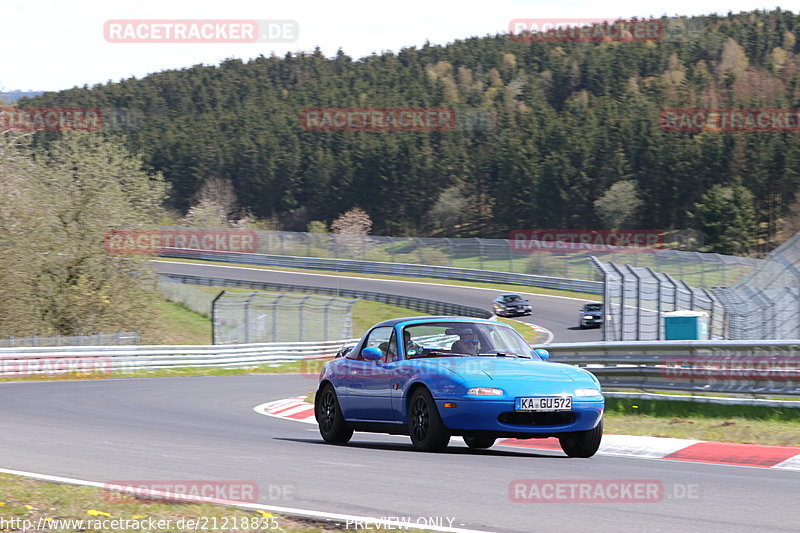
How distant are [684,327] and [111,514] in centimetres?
1702

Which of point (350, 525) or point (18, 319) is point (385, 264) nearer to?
point (18, 319)

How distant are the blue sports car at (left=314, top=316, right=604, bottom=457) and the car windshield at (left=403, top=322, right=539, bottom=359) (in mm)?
10

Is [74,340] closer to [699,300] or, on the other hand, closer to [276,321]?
[276,321]

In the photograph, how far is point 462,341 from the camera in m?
10.3

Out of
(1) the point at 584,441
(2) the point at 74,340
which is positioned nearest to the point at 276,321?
(2) the point at 74,340

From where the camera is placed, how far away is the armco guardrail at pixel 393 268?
5716cm

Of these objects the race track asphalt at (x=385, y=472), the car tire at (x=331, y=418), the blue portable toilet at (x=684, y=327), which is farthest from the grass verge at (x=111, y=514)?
the blue portable toilet at (x=684, y=327)

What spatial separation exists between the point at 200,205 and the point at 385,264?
61115 mm

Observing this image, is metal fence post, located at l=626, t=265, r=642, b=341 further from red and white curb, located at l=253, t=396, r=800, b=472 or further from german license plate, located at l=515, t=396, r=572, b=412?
german license plate, located at l=515, t=396, r=572, b=412

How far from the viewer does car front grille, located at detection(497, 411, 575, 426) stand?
923 centimetres

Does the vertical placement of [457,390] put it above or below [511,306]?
above

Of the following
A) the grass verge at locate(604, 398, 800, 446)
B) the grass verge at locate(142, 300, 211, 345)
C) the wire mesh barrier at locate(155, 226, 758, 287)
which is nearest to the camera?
the grass verge at locate(604, 398, 800, 446)

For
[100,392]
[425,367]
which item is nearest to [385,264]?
[100,392]

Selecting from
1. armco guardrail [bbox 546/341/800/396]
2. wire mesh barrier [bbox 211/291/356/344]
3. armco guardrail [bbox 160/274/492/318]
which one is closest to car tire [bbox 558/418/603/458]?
armco guardrail [bbox 546/341/800/396]
